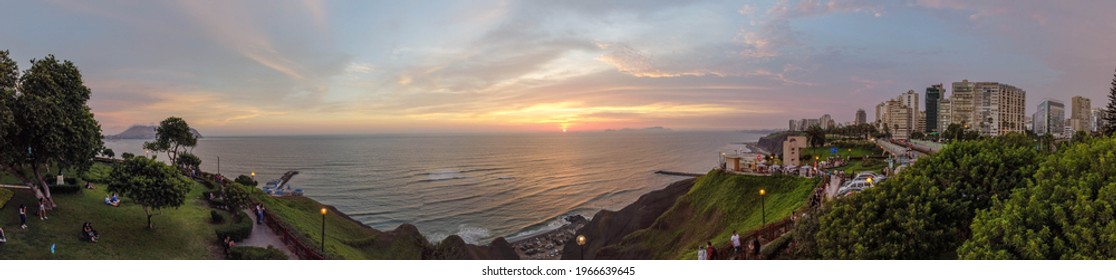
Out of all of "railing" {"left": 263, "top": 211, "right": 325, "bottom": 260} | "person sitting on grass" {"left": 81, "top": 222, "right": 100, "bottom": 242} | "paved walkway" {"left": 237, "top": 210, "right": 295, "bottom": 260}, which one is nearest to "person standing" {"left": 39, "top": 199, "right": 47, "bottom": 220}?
"person sitting on grass" {"left": 81, "top": 222, "right": 100, "bottom": 242}

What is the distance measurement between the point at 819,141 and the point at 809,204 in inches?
1339

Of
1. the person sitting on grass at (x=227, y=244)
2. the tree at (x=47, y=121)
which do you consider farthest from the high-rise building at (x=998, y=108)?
the tree at (x=47, y=121)

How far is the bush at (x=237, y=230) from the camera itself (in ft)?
41.7

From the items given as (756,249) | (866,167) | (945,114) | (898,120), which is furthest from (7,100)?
(898,120)

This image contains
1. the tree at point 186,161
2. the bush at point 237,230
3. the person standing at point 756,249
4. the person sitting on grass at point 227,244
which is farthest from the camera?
the tree at point 186,161

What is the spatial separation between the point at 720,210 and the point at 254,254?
53.1 feet

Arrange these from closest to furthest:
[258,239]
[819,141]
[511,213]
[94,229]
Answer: [94,229] → [258,239] → [511,213] → [819,141]

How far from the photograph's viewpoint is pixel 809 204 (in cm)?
1479

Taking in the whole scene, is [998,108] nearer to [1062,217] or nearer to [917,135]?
[1062,217]

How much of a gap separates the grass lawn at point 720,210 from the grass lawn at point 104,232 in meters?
14.8

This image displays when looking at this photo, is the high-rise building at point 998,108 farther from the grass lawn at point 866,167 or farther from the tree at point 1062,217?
the tree at point 1062,217

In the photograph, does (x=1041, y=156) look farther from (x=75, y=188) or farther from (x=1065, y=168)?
(x=75, y=188)
